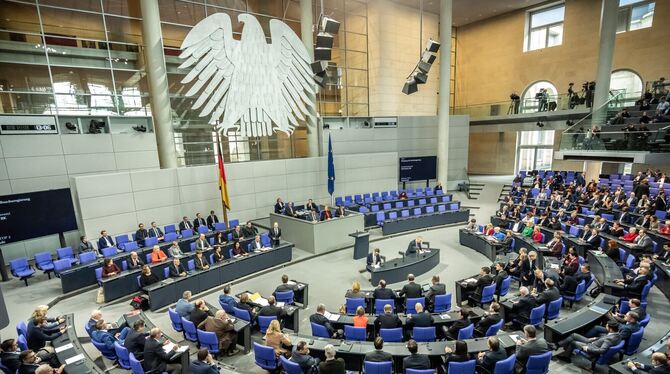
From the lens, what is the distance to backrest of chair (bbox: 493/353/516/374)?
5.09 metres

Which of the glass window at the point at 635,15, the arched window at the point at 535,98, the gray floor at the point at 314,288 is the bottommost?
the gray floor at the point at 314,288

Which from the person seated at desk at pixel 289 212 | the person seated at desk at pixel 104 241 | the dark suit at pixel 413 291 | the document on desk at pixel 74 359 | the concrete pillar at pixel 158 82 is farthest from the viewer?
the person seated at desk at pixel 289 212

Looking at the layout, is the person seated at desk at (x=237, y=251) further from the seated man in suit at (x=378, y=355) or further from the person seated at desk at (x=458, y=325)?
the person seated at desk at (x=458, y=325)

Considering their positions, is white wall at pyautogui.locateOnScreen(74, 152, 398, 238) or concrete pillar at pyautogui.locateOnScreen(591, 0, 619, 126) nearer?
white wall at pyautogui.locateOnScreen(74, 152, 398, 238)

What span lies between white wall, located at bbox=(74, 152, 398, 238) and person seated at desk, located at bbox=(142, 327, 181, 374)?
8.56 m

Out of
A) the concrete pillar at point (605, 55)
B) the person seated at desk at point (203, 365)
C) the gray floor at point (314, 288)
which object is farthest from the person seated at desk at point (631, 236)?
the person seated at desk at point (203, 365)

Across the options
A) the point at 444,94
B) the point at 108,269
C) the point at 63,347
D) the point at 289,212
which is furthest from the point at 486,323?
the point at 444,94

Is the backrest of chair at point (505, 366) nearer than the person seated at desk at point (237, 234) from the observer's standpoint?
Yes

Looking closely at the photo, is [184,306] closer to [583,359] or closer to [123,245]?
[123,245]

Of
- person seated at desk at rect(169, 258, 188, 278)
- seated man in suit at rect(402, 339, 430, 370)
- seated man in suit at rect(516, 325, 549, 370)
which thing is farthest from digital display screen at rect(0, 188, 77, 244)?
seated man in suit at rect(516, 325, 549, 370)

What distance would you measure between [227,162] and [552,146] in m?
22.6

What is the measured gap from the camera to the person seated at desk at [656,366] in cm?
462

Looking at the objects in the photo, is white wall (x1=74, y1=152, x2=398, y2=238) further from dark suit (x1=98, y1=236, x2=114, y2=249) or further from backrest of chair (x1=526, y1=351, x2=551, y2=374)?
backrest of chair (x1=526, y1=351, x2=551, y2=374)

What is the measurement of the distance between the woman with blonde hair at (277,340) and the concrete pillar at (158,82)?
10470 millimetres
